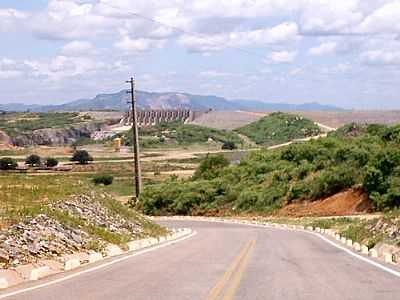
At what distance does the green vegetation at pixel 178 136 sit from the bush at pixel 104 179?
57531mm

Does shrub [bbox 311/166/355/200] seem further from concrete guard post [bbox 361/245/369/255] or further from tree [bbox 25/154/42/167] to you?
tree [bbox 25/154/42/167]

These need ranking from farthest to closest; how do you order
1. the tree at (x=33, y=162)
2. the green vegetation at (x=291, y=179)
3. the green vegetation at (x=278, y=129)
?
the green vegetation at (x=278, y=129) → the tree at (x=33, y=162) → the green vegetation at (x=291, y=179)

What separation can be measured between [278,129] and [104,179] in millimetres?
88393

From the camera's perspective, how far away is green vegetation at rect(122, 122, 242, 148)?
6009 inches

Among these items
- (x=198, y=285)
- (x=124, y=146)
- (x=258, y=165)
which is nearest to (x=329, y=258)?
(x=198, y=285)

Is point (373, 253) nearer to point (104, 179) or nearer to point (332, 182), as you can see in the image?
point (332, 182)

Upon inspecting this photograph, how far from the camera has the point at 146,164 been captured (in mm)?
118625

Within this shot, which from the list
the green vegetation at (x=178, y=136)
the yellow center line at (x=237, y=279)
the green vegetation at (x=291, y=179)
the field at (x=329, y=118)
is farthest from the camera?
the green vegetation at (x=178, y=136)

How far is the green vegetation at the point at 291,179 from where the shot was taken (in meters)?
57.7

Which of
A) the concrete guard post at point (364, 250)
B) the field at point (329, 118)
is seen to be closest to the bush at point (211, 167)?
the field at point (329, 118)

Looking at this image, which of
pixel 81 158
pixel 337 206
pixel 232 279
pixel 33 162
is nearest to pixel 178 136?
pixel 81 158

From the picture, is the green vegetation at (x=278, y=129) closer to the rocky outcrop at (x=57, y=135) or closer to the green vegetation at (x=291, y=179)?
the rocky outcrop at (x=57, y=135)

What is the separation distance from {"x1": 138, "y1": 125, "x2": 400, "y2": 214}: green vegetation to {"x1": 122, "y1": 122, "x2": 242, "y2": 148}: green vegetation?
67172mm

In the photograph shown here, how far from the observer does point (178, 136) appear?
162000mm
